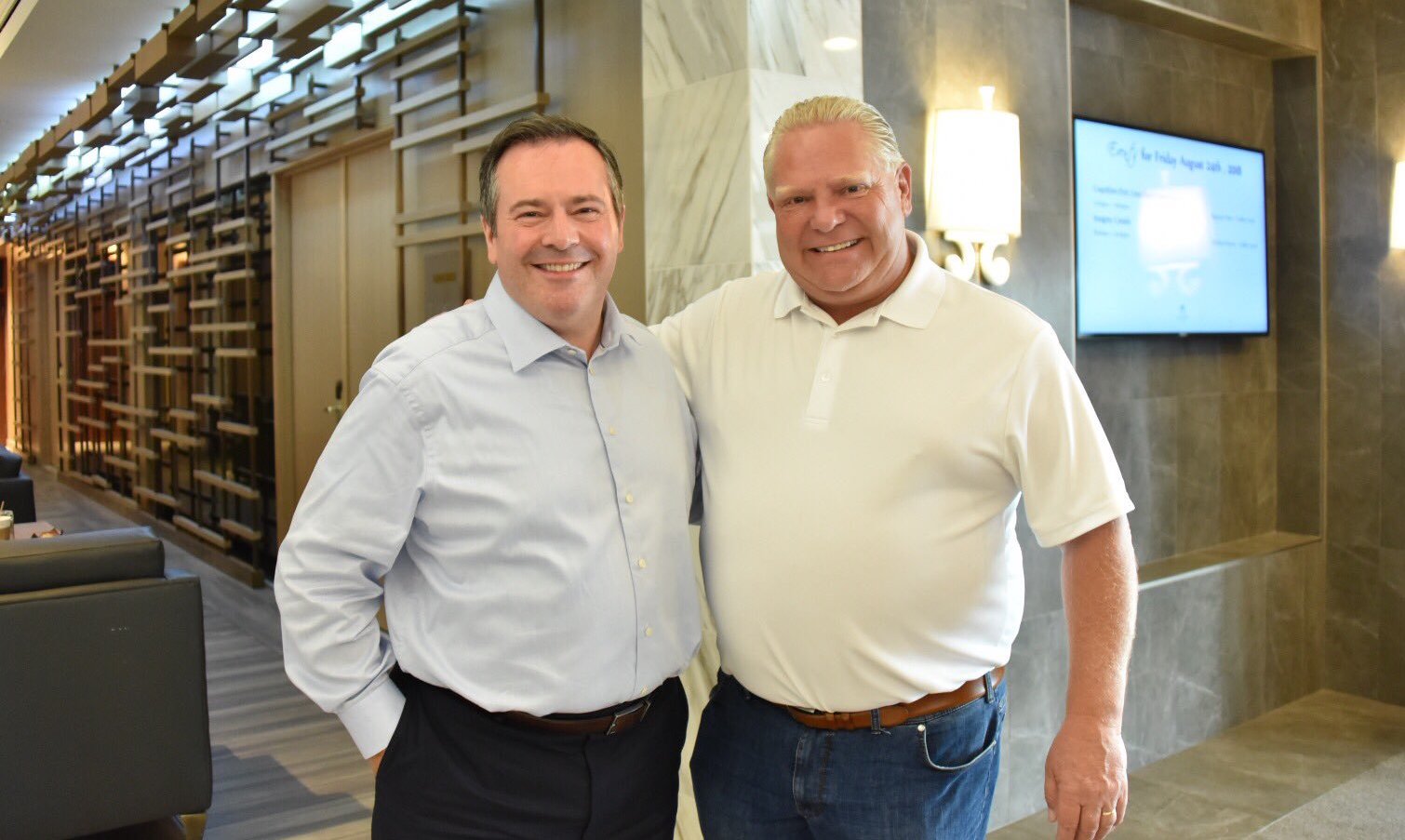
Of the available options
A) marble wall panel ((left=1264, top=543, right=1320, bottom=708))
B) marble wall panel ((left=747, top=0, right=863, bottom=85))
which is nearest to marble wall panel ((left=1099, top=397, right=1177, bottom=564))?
marble wall panel ((left=1264, top=543, right=1320, bottom=708))

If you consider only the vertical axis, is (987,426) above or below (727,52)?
below

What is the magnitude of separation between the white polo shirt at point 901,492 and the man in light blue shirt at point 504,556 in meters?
0.20

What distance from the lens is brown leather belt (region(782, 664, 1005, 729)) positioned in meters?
1.80

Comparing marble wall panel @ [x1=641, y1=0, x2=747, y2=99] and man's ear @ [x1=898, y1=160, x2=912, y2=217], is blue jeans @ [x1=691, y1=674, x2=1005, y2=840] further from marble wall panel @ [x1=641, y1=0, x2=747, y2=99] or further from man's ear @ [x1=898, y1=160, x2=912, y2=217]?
marble wall panel @ [x1=641, y1=0, x2=747, y2=99]

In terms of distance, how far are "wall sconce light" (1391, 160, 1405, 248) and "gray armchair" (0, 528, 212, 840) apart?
4767 millimetres

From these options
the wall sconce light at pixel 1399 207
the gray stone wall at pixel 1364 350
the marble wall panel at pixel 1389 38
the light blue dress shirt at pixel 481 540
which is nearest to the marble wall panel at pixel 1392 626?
the gray stone wall at pixel 1364 350

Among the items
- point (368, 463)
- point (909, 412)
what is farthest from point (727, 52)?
point (368, 463)

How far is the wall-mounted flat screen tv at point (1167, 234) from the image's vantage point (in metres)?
4.30

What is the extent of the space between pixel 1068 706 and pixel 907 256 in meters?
0.77

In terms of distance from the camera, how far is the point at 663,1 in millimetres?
3152

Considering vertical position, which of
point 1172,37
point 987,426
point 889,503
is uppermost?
point 1172,37

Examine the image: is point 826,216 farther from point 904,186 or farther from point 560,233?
point 560,233

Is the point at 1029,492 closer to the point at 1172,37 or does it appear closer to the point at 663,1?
the point at 663,1

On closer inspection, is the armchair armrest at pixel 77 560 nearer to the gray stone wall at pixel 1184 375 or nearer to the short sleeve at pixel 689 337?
the short sleeve at pixel 689 337
